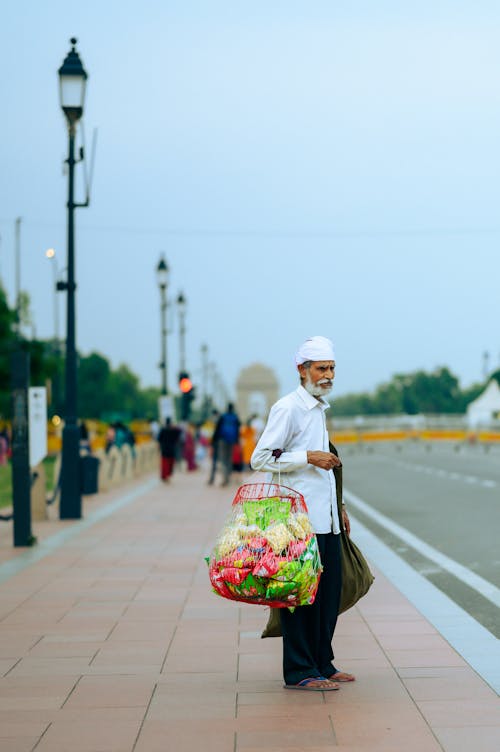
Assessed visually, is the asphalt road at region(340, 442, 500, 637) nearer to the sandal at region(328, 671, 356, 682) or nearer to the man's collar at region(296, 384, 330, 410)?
the sandal at region(328, 671, 356, 682)

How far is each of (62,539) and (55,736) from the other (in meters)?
9.77

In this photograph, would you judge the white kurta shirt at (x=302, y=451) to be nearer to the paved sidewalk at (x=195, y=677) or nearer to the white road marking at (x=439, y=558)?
the paved sidewalk at (x=195, y=677)

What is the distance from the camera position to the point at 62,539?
15.3 meters

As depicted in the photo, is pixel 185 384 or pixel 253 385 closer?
pixel 185 384

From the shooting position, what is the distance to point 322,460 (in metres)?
6.36

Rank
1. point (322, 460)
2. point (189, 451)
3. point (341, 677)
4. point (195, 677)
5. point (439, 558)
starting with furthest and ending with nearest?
point (189, 451), point (439, 558), point (195, 677), point (341, 677), point (322, 460)

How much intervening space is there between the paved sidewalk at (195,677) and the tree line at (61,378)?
56934mm

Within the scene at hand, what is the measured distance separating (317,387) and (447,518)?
39.6ft

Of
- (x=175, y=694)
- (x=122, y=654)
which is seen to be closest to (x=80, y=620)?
(x=122, y=654)

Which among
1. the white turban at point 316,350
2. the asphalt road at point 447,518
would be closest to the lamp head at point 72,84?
the asphalt road at point 447,518

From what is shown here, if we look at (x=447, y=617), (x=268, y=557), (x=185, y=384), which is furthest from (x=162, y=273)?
(x=268, y=557)

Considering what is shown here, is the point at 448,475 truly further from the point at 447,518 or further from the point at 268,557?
the point at 268,557

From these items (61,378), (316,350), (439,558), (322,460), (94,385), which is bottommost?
(439,558)

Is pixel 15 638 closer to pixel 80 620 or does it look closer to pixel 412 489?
pixel 80 620
